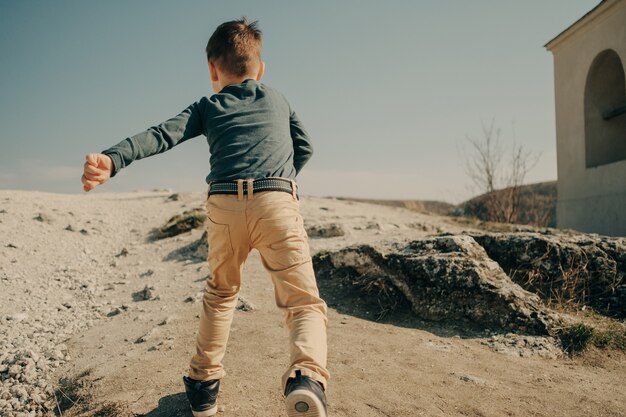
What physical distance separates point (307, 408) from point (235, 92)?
1642 mm

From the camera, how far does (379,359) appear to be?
3307 millimetres

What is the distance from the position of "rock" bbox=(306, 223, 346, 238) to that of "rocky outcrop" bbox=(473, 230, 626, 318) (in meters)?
2.40

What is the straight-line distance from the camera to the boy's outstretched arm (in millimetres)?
2094

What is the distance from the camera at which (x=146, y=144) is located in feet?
7.43

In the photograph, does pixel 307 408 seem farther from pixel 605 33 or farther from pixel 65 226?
pixel 605 33

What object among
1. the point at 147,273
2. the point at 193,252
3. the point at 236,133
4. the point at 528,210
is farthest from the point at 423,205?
the point at 236,133

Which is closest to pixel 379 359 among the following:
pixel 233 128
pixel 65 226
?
pixel 233 128

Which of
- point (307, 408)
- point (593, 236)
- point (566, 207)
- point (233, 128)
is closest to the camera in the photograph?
point (307, 408)

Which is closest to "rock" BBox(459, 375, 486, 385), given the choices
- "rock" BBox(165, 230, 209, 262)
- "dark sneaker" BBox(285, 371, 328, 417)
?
"dark sneaker" BBox(285, 371, 328, 417)

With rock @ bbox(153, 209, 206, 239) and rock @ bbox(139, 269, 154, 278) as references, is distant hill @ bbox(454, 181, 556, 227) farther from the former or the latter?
rock @ bbox(139, 269, 154, 278)

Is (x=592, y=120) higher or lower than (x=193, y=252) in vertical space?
higher

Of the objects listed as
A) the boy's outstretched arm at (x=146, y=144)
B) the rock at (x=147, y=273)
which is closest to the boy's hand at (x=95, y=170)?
the boy's outstretched arm at (x=146, y=144)

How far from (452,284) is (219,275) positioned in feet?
8.12

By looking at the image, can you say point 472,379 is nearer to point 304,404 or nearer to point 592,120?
point 304,404
